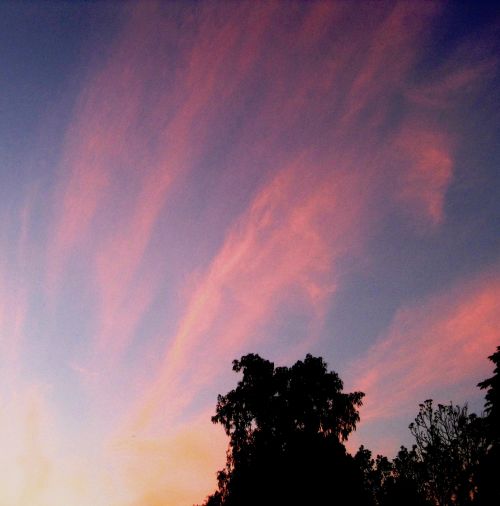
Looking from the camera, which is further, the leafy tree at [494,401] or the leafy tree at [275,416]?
the leafy tree at [275,416]

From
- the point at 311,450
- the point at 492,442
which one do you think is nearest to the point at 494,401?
the point at 492,442

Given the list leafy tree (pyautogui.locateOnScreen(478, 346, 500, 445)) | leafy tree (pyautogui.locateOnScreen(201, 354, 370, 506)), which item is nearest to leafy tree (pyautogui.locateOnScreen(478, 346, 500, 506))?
leafy tree (pyautogui.locateOnScreen(478, 346, 500, 445))

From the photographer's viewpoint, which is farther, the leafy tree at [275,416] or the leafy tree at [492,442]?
the leafy tree at [275,416]

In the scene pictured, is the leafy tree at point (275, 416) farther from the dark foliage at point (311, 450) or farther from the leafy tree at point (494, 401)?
the leafy tree at point (494, 401)

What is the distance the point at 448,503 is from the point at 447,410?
33.3ft

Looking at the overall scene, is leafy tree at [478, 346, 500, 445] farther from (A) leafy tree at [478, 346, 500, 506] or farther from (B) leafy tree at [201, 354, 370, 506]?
(B) leafy tree at [201, 354, 370, 506]

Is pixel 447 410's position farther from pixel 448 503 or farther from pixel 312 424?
pixel 312 424

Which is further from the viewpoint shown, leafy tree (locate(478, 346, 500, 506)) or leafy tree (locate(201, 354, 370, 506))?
leafy tree (locate(201, 354, 370, 506))

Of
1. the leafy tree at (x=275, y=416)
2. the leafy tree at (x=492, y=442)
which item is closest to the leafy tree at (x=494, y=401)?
the leafy tree at (x=492, y=442)

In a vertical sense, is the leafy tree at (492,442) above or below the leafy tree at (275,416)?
below

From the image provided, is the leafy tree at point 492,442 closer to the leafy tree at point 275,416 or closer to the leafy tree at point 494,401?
the leafy tree at point 494,401

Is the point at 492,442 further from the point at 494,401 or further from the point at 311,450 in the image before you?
the point at 311,450

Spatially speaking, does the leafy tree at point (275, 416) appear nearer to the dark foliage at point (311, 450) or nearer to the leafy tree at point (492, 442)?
the dark foliage at point (311, 450)

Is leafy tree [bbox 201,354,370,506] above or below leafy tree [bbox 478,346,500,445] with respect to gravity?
above
